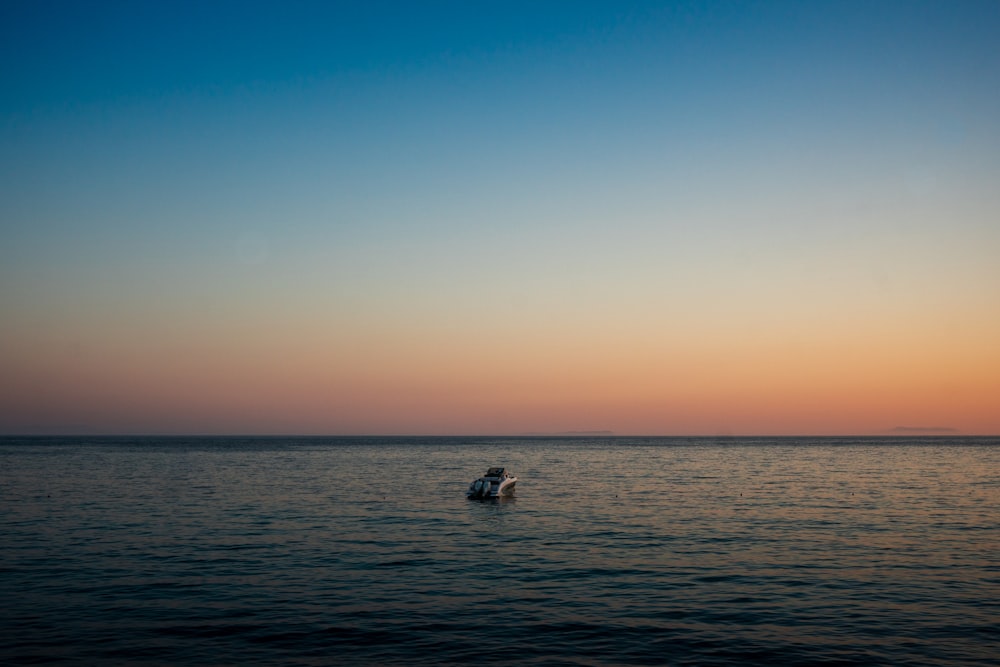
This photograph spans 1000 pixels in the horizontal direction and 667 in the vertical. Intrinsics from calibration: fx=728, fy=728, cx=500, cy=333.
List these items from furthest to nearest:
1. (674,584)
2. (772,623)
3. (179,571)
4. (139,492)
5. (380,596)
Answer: (139,492) → (179,571) → (674,584) → (380,596) → (772,623)

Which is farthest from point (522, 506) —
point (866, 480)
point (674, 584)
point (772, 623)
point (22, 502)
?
point (866, 480)

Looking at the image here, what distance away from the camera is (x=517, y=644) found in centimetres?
2166

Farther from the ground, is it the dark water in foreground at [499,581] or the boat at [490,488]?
the boat at [490,488]

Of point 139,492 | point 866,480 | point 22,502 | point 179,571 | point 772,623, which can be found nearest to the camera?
point 772,623

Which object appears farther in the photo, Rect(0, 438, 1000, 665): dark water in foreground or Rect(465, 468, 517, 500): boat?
Rect(465, 468, 517, 500): boat

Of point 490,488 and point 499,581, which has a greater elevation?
point 490,488

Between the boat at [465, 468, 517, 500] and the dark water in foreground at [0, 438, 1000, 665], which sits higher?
the boat at [465, 468, 517, 500]

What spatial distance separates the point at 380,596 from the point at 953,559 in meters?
26.8

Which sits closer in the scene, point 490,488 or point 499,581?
point 499,581

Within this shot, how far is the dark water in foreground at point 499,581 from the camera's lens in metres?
21.4

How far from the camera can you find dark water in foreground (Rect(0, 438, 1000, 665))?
21359 mm

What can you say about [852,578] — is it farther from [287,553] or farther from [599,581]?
[287,553]

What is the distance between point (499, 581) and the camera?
30.0 meters

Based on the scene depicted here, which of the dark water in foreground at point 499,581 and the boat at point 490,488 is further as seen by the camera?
the boat at point 490,488
